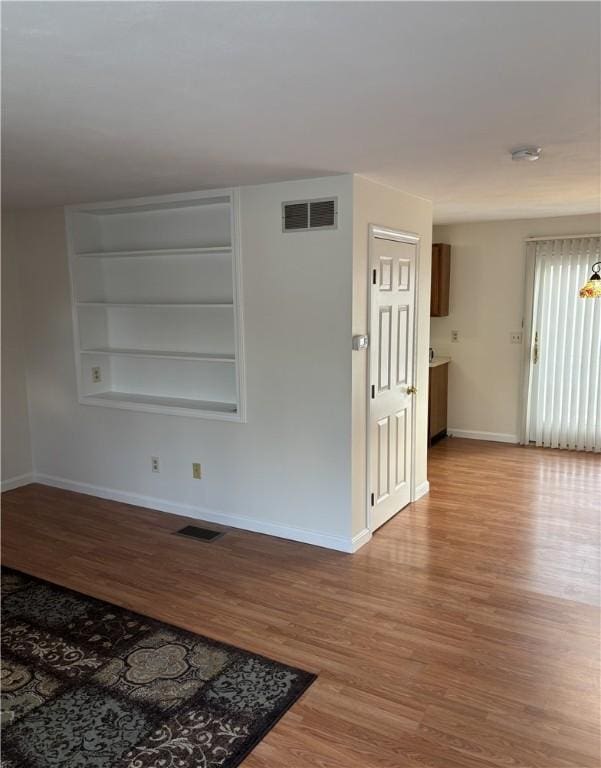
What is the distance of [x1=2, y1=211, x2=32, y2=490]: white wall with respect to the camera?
5.10 meters

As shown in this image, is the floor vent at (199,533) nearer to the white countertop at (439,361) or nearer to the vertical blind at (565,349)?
the white countertop at (439,361)

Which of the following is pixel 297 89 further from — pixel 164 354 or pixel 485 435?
pixel 485 435

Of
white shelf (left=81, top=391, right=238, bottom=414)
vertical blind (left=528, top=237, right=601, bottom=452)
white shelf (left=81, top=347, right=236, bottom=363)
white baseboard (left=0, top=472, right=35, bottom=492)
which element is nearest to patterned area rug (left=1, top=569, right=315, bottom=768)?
white shelf (left=81, top=391, right=238, bottom=414)

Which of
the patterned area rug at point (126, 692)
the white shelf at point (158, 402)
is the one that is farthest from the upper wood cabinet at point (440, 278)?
the patterned area rug at point (126, 692)

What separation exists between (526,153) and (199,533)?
10.5 ft

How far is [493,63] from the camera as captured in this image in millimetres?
1791

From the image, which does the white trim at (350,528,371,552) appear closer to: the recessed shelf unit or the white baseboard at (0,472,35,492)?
the recessed shelf unit

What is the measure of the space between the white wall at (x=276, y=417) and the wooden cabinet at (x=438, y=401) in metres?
Result: 2.82

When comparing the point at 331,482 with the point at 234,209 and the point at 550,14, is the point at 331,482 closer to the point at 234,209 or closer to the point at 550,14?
the point at 234,209

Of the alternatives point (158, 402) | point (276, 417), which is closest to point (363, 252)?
point (276, 417)

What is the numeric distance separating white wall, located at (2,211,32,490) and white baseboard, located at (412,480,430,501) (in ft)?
11.6

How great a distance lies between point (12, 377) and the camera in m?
5.23

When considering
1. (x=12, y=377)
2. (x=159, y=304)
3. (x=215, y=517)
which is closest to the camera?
(x=215, y=517)

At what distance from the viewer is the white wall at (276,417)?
3.69m
